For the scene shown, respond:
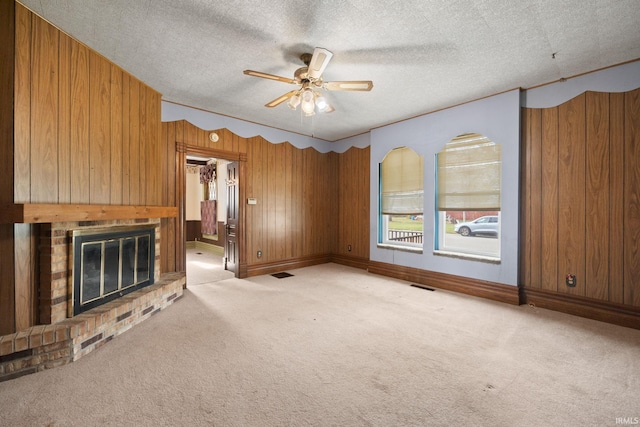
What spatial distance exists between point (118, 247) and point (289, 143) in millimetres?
3399

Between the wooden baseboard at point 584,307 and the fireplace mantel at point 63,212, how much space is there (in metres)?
4.61

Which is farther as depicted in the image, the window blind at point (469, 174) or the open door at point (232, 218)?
the open door at point (232, 218)

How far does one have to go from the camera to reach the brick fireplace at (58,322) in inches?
75.7

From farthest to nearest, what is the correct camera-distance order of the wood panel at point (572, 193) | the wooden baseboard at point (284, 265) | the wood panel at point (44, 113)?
the wooden baseboard at point (284, 265), the wood panel at point (572, 193), the wood panel at point (44, 113)

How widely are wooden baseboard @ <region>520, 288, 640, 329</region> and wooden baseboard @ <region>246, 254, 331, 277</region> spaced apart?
11.4 ft

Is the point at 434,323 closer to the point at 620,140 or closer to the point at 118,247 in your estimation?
the point at 620,140

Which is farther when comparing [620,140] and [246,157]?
[246,157]

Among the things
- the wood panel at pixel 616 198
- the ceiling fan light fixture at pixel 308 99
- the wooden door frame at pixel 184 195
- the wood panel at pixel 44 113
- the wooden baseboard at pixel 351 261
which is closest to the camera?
the wood panel at pixel 44 113

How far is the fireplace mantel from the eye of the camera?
1884mm

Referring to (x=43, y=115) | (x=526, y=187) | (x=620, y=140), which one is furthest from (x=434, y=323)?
(x=43, y=115)

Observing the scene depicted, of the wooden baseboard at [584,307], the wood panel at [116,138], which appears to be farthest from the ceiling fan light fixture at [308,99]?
the wooden baseboard at [584,307]

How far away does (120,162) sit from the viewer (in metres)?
2.92

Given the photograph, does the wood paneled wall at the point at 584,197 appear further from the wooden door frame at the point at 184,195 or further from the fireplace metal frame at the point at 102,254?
the fireplace metal frame at the point at 102,254

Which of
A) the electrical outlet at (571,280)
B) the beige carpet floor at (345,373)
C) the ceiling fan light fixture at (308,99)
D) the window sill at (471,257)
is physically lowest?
the beige carpet floor at (345,373)
